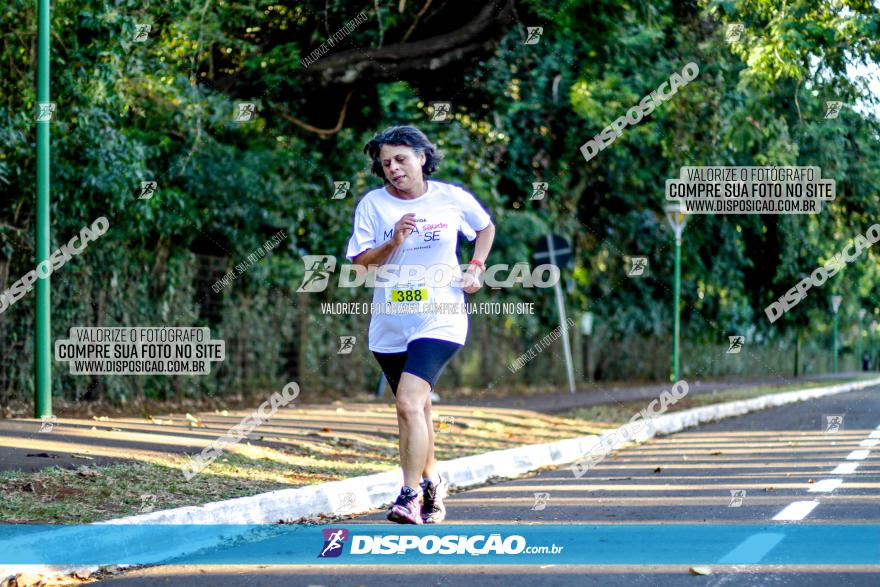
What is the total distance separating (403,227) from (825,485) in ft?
14.6

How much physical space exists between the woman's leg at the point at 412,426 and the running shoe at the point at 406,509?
5 centimetres

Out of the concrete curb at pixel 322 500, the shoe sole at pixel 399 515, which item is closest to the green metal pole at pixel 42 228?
the concrete curb at pixel 322 500

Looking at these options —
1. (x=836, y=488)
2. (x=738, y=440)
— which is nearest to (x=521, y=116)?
(x=738, y=440)

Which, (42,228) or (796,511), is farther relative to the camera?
(42,228)

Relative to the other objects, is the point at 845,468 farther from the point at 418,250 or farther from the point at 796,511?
the point at 418,250

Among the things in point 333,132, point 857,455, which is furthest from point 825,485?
point 333,132

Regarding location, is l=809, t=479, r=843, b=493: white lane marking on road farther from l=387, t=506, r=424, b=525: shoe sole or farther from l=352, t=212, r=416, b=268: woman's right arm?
l=352, t=212, r=416, b=268: woman's right arm

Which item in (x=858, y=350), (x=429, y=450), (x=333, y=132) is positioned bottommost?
(x=858, y=350)

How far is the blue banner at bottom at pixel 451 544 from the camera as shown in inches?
244

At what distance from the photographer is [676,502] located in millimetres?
8602

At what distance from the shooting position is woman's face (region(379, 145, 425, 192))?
6.95 m

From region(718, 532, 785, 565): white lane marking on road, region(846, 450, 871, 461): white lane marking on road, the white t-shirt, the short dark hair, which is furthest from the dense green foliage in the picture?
region(718, 532, 785, 565): white lane marking on road

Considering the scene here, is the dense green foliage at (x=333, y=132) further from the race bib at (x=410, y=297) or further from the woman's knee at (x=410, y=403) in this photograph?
the woman's knee at (x=410, y=403)

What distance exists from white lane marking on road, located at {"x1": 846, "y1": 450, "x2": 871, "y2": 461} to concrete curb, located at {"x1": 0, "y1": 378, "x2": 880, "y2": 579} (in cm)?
265
